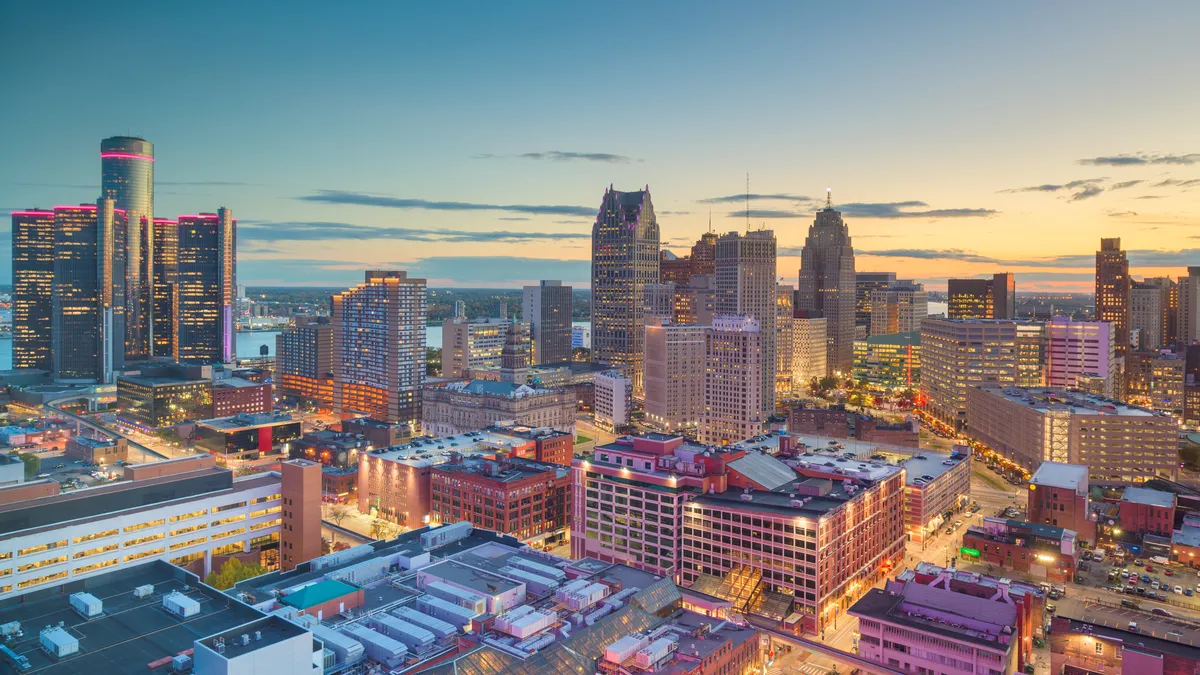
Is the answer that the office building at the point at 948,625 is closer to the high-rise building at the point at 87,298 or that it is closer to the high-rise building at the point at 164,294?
the high-rise building at the point at 87,298

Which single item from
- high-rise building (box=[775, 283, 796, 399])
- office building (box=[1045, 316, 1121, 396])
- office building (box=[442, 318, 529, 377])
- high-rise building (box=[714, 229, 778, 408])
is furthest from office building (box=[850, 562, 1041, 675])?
high-rise building (box=[775, 283, 796, 399])

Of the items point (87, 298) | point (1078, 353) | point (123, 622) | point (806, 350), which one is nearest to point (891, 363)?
point (806, 350)

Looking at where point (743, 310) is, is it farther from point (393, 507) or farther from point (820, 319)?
point (393, 507)

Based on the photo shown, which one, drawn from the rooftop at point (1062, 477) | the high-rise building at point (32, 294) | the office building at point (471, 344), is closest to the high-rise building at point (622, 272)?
the office building at point (471, 344)

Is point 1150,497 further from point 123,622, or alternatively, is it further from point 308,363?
point 308,363

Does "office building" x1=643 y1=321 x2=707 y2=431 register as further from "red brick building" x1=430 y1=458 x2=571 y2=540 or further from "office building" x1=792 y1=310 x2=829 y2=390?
"office building" x1=792 y1=310 x2=829 y2=390

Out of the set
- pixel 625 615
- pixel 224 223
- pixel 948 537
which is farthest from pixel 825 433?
pixel 224 223
